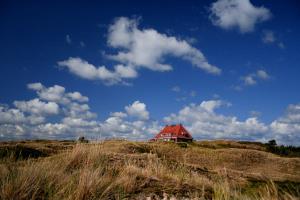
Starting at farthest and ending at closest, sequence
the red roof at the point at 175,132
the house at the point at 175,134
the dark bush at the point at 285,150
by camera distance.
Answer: the red roof at the point at 175,132 → the house at the point at 175,134 → the dark bush at the point at 285,150

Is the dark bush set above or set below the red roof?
below

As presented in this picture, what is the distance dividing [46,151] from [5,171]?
19.5 metres

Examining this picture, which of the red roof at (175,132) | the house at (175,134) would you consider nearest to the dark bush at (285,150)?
the house at (175,134)

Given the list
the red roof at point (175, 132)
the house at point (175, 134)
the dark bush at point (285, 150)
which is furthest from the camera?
the red roof at point (175, 132)

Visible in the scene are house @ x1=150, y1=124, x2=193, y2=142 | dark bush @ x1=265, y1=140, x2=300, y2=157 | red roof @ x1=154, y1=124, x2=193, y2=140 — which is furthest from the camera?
red roof @ x1=154, y1=124, x2=193, y2=140

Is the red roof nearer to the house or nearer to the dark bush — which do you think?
the house

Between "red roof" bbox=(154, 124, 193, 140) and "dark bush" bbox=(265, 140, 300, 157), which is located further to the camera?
"red roof" bbox=(154, 124, 193, 140)

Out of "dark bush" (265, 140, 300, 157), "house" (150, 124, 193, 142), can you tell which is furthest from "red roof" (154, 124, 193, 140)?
"dark bush" (265, 140, 300, 157)

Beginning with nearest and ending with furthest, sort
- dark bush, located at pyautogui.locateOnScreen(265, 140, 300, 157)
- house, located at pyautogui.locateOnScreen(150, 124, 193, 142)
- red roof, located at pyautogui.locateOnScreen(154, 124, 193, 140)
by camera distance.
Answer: dark bush, located at pyautogui.locateOnScreen(265, 140, 300, 157), house, located at pyautogui.locateOnScreen(150, 124, 193, 142), red roof, located at pyautogui.locateOnScreen(154, 124, 193, 140)

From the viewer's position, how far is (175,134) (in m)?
85.2

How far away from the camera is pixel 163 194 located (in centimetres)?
623

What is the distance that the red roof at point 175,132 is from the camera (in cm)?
8512

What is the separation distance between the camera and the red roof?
85.1 metres

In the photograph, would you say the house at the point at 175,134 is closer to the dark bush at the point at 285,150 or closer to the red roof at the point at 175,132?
the red roof at the point at 175,132
